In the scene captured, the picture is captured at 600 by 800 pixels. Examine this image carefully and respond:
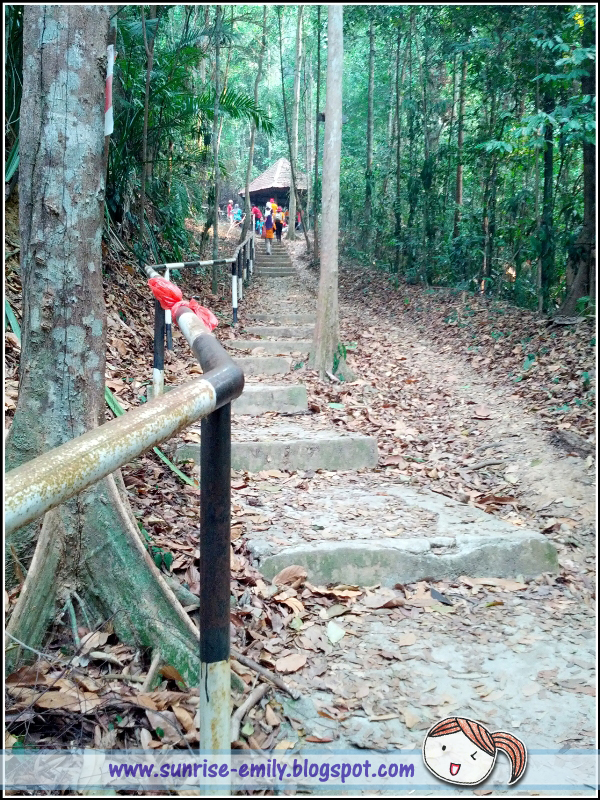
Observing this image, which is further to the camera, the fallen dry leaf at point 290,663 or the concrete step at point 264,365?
the concrete step at point 264,365

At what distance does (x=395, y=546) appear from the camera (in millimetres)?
3150

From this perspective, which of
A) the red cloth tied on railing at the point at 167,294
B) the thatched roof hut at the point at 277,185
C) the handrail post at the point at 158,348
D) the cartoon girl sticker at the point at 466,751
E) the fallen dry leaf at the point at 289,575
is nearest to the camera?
the cartoon girl sticker at the point at 466,751

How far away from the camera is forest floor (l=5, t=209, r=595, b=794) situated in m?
1.97

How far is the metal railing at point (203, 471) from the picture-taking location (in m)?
0.87

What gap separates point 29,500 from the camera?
84 cm

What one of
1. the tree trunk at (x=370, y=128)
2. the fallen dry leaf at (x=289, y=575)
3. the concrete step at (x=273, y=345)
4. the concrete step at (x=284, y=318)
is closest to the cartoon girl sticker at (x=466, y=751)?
the fallen dry leaf at (x=289, y=575)

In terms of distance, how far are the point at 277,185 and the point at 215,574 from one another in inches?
1082

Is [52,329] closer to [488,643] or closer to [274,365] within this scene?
[488,643]

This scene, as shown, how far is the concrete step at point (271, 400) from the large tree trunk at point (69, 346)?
329 centimetres

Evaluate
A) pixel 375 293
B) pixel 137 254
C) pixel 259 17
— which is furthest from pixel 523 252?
pixel 259 17

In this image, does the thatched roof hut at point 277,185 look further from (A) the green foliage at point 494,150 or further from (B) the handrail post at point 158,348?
(B) the handrail post at point 158,348

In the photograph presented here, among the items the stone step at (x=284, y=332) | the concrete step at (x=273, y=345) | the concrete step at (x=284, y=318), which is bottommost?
the concrete step at (x=273, y=345)

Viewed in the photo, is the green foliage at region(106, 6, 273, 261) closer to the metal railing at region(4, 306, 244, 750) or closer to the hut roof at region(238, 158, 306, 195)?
the metal railing at region(4, 306, 244, 750)

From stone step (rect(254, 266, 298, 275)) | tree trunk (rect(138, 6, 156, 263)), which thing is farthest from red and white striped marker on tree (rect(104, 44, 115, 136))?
stone step (rect(254, 266, 298, 275))
